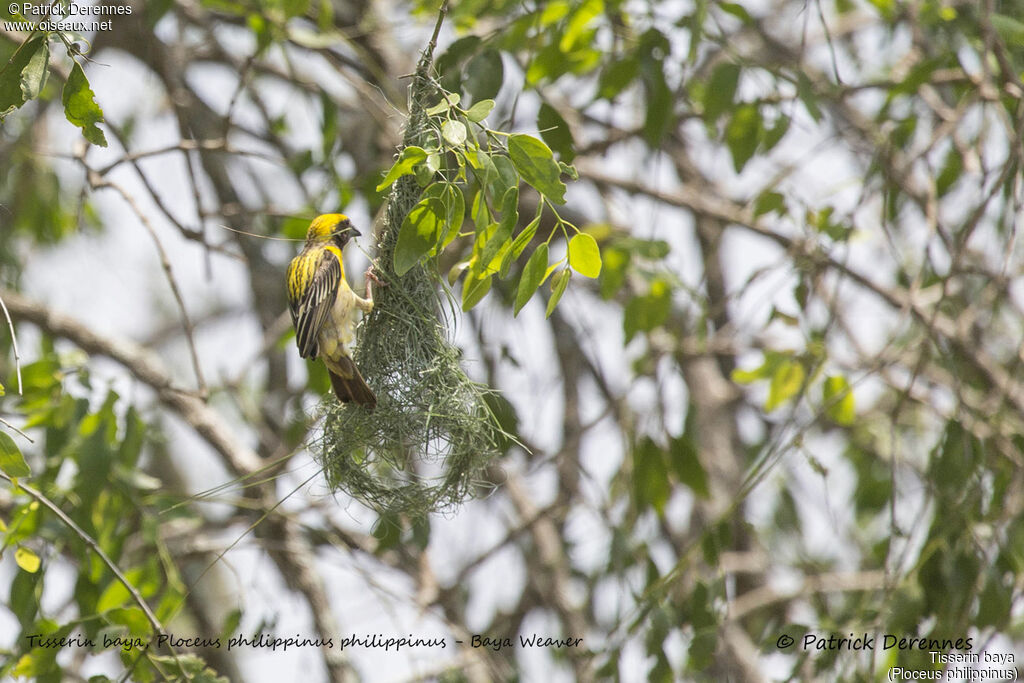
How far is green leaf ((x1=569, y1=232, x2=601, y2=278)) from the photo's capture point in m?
2.08

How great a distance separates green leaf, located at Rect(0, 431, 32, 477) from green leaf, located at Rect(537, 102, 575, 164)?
1.57m

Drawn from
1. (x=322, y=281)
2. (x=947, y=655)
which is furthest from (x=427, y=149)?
(x=947, y=655)

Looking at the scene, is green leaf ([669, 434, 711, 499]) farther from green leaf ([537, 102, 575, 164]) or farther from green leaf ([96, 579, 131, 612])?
green leaf ([96, 579, 131, 612])

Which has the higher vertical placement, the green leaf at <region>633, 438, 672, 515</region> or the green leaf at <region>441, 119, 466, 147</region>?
the green leaf at <region>633, 438, 672, 515</region>

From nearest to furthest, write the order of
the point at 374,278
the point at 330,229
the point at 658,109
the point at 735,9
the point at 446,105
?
the point at 446,105 → the point at 374,278 → the point at 330,229 → the point at 735,9 → the point at 658,109

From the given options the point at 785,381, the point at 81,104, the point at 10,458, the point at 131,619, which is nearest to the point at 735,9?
the point at 785,381

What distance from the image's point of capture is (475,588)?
475 cm

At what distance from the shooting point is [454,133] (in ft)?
6.26

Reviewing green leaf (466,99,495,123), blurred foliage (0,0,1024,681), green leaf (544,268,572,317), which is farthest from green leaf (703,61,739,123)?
green leaf (466,99,495,123)

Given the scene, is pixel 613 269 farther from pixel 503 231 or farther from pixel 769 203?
pixel 503 231

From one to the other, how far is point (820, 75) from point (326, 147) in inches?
112

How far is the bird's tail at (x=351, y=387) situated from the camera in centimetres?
276

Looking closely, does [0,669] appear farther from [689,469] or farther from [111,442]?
[689,469]

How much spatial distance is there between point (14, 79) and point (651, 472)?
2381 mm
